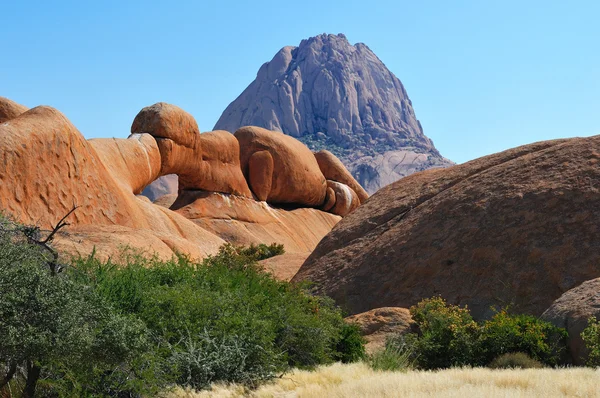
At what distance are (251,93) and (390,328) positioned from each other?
16751 cm

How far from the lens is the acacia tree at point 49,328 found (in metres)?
8.59

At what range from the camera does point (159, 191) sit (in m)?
126

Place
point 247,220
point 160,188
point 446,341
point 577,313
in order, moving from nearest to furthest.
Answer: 1. point 577,313
2. point 446,341
3. point 247,220
4. point 160,188

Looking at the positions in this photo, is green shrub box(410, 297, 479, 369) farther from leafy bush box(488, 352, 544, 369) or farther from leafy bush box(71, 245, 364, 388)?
leafy bush box(71, 245, 364, 388)

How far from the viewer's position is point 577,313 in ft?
40.5

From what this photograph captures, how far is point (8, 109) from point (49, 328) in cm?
2180

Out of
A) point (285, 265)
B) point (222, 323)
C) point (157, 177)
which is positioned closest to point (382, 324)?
point (222, 323)

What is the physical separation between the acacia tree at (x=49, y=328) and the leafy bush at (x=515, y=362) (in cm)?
592

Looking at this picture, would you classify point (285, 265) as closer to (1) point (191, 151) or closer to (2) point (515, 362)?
(2) point (515, 362)

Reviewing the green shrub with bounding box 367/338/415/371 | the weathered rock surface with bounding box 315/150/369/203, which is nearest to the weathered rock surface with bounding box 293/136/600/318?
the green shrub with bounding box 367/338/415/371

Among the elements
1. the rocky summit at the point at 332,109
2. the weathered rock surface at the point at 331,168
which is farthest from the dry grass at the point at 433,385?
the rocky summit at the point at 332,109

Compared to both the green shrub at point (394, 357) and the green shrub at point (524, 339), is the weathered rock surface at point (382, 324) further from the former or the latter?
the green shrub at point (524, 339)

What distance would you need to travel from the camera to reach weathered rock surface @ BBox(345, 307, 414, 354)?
14.4 meters

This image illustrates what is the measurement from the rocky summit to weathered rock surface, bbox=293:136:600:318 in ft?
425
